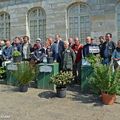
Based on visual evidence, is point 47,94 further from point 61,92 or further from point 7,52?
point 7,52

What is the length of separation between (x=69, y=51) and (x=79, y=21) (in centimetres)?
628

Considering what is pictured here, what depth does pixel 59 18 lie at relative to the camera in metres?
17.2

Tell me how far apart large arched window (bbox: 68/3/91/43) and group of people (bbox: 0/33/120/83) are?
15.5ft

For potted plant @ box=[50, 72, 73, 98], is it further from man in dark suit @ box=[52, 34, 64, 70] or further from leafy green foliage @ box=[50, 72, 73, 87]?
man in dark suit @ box=[52, 34, 64, 70]

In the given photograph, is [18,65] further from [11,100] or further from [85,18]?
[85,18]

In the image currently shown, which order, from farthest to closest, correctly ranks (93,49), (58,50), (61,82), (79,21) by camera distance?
(79,21)
(58,50)
(93,49)
(61,82)

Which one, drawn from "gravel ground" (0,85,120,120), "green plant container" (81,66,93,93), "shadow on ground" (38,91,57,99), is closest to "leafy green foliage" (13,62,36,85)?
"gravel ground" (0,85,120,120)

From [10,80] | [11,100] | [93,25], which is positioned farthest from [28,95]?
[93,25]

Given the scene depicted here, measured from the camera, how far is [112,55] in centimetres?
1045

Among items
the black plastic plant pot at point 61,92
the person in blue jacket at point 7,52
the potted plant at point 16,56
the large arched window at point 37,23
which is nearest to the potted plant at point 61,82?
the black plastic plant pot at point 61,92

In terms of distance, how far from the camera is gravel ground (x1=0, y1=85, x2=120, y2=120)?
321 inches

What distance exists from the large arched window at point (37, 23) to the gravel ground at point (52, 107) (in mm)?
7835

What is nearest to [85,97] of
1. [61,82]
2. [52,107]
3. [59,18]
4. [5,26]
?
[61,82]

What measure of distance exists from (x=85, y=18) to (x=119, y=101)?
8.09 meters
